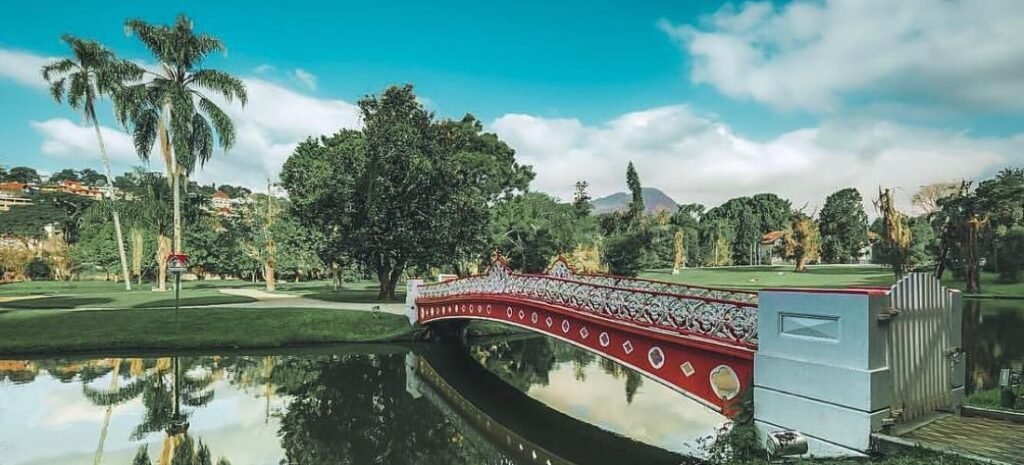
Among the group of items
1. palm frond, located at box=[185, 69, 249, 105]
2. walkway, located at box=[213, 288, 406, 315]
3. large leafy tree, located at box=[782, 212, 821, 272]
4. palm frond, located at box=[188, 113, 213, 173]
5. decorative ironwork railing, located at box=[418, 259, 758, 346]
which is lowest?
walkway, located at box=[213, 288, 406, 315]

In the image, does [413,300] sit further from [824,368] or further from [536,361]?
[824,368]

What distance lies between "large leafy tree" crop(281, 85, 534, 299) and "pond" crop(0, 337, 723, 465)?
32.6 ft

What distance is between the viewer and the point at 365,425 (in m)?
11.9

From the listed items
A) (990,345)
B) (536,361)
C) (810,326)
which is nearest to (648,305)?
(810,326)

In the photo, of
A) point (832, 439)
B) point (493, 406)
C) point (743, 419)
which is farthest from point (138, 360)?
point (832, 439)

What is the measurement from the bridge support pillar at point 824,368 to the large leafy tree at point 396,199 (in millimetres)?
22179

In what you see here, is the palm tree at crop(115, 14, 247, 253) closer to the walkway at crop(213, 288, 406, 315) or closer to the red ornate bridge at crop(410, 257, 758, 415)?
the walkway at crop(213, 288, 406, 315)

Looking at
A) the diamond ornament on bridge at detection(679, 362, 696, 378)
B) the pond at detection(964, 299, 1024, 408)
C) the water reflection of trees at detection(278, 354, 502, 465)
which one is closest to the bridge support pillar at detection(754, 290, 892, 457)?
the diamond ornament on bridge at detection(679, 362, 696, 378)

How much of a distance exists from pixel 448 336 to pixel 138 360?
11.6 metres

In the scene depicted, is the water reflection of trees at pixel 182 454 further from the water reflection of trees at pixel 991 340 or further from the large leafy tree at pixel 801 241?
the large leafy tree at pixel 801 241

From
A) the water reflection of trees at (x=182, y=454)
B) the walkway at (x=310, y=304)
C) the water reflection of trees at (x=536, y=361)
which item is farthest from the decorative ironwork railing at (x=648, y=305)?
the walkway at (x=310, y=304)

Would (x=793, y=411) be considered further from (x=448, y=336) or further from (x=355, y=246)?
(x=355, y=246)

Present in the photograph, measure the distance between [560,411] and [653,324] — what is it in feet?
14.3

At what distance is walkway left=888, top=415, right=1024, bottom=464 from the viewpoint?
6202 mm
